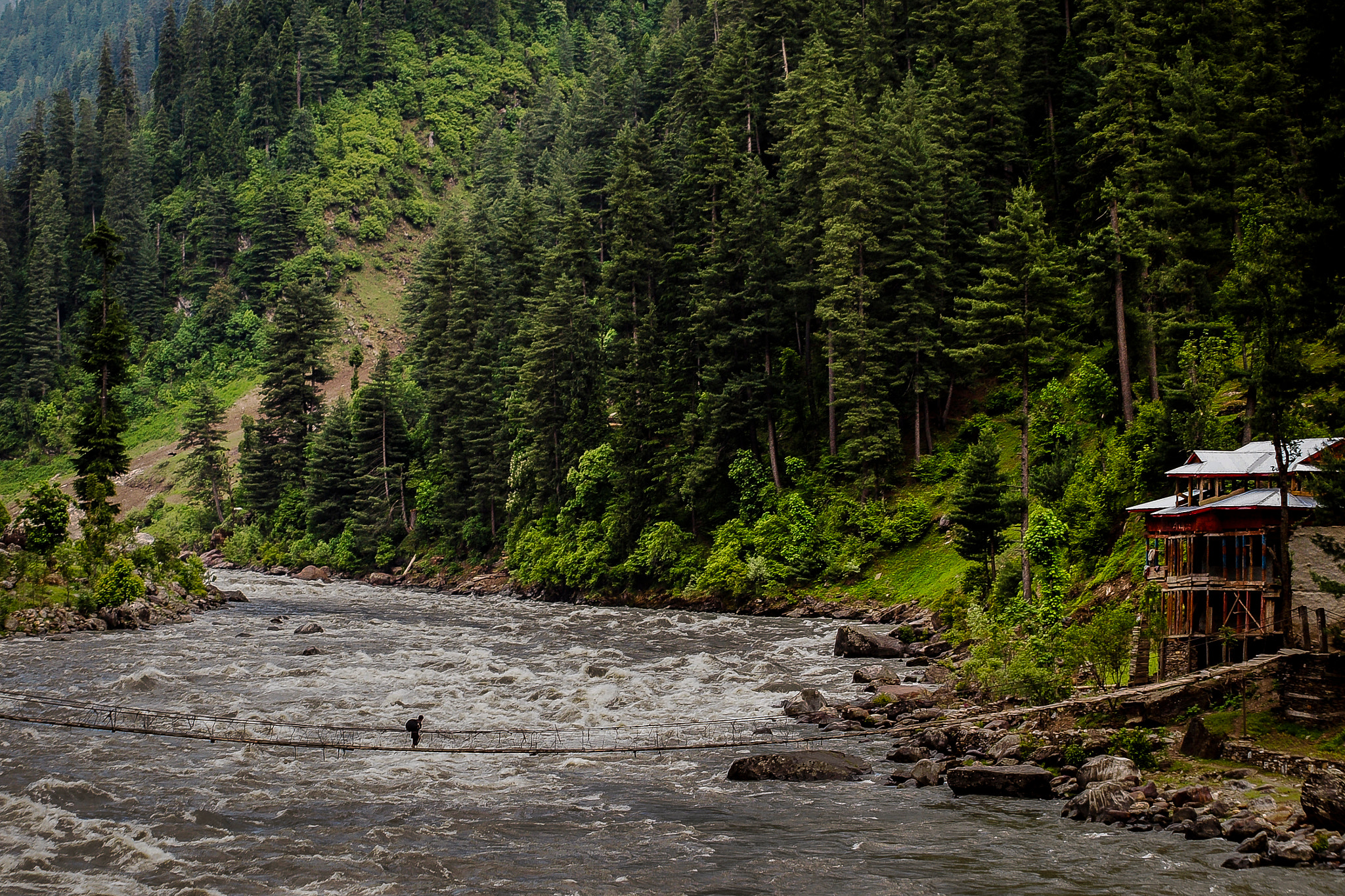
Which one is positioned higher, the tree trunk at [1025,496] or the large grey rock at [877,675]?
the tree trunk at [1025,496]

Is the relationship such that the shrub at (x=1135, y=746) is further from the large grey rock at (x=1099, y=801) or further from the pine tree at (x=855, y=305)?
the pine tree at (x=855, y=305)

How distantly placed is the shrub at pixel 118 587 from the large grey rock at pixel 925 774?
145ft

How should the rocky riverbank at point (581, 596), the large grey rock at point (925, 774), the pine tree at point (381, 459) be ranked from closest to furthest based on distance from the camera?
the large grey rock at point (925, 774), the rocky riverbank at point (581, 596), the pine tree at point (381, 459)

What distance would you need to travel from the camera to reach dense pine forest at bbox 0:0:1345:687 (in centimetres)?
4034

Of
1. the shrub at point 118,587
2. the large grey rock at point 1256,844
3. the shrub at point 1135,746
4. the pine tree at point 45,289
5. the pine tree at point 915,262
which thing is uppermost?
the pine tree at point 45,289

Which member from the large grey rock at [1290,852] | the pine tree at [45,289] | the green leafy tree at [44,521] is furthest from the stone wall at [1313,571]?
the pine tree at [45,289]

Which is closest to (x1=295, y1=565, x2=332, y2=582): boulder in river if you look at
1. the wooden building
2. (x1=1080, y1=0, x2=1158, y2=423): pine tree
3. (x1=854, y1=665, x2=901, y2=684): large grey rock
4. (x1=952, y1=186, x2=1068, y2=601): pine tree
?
(x1=854, y1=665, x2=901, y2=684): large grey rock

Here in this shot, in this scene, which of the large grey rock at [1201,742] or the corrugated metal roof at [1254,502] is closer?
the large grey rock at [1201,742]

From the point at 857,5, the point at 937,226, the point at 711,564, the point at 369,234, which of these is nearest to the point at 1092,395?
the point at 937,226

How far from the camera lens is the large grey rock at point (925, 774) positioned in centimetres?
2336

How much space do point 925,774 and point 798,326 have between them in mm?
47743

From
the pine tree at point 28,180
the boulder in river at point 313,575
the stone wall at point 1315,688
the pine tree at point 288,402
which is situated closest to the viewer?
the stone wall at point 1315,688

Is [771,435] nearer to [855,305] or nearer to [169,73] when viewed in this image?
[855,305]

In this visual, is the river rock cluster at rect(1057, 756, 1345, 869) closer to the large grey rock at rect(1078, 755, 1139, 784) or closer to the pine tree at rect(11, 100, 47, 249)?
the large grey rock at rect(1078, 755, 1139, 784)
